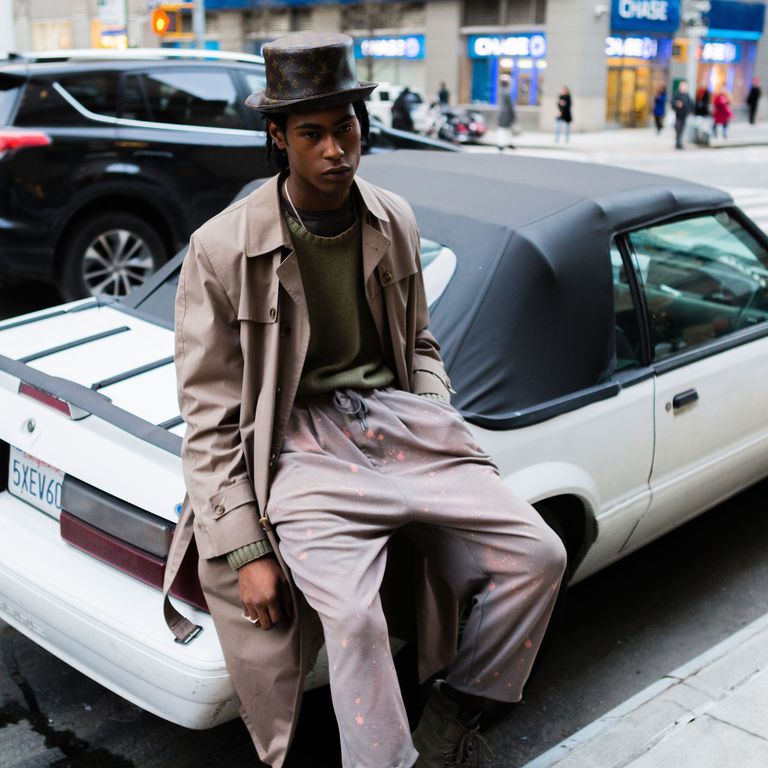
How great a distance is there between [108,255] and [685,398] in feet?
17.0

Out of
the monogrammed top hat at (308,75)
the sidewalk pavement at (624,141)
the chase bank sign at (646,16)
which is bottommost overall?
the sidewalk pavement at (624,141)

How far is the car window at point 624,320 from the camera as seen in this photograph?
3.67 metres

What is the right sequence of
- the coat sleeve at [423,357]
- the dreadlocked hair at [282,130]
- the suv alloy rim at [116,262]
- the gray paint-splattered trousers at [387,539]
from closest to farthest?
the gray paint-splattered trousers at [387,539]
the dreadlocked hair at [282,130]
the coat sleeve at [423,357]
the suv alloy rim at [116,262]

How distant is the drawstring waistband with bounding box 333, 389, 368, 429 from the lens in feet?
8.66

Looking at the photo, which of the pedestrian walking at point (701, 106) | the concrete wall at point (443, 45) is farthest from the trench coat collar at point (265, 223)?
the concrete wall at point (443, 45)

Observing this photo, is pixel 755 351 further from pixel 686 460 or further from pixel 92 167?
pixel 92 167

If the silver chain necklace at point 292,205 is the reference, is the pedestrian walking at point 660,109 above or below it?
below

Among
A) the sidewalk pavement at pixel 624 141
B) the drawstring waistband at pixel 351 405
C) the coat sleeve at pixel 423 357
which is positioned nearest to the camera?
the drawstring waistband at pixel 351 405

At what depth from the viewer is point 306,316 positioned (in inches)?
98.8

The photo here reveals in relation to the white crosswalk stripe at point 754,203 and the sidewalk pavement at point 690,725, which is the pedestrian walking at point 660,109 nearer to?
the white crosswalk stripe at point 754,203

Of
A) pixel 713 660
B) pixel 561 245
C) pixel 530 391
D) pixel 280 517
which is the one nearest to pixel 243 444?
pixel 280 517

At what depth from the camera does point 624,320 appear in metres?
3.71

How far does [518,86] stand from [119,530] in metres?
34.7

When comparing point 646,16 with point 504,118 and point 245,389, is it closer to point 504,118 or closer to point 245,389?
point 504,118
